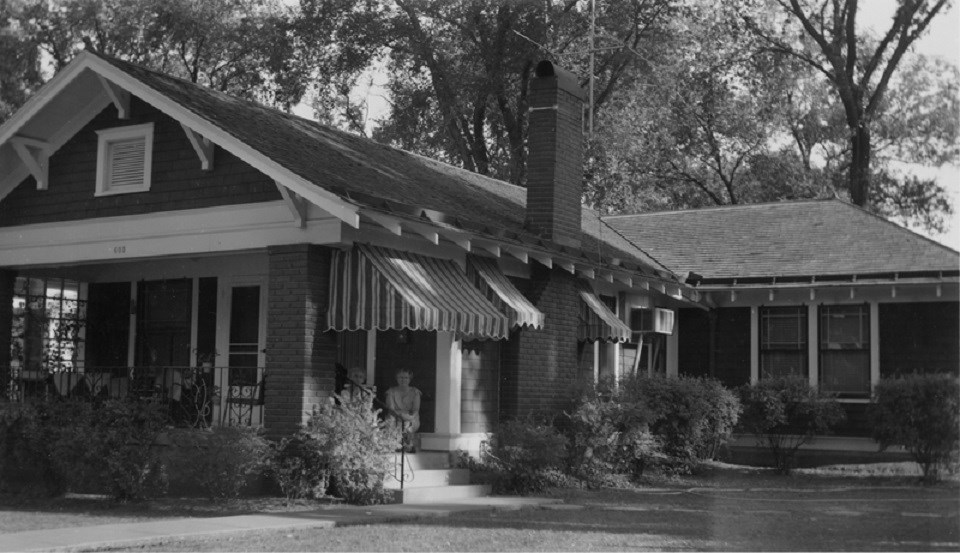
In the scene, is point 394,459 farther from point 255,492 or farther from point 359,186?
point 359,186

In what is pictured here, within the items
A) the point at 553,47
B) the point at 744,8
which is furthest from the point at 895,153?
the point at 553,47

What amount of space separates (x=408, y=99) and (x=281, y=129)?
2219cm

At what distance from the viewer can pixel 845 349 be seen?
2042 centimetres

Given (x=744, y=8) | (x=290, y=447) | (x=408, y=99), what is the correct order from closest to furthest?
→ (x=290, y=447) < (x=744, y=8) < (x=408, y=99)

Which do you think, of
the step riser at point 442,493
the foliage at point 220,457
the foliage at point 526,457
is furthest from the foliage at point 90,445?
the foliage at point 526,457

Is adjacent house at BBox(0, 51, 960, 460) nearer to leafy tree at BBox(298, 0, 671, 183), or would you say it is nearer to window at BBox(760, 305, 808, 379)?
window at BBox(760, 305, 808, 379)

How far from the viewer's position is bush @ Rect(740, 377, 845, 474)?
63.5 ft

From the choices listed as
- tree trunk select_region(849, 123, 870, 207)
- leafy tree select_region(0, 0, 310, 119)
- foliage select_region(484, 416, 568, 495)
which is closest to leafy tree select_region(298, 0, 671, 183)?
leafy tree select_region(0, 0, 310, 119)

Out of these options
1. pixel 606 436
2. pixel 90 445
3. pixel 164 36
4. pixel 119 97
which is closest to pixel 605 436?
pixel 606 436

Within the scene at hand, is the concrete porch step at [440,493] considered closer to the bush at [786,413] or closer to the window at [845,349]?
the bush at [786,413]

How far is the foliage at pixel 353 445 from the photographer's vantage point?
13.3 m

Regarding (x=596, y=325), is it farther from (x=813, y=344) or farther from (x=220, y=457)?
(x=220, y=457)

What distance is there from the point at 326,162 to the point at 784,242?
423 inches

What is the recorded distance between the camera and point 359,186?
47.5 feet
